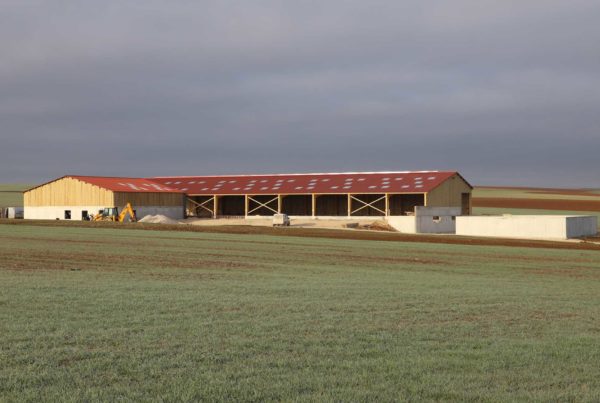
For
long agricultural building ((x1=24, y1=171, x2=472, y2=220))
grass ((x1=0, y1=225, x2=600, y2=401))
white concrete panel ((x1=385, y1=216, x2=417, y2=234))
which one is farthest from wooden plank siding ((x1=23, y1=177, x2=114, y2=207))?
grass ((x1=0, y1=225, x2=600, y2=401))

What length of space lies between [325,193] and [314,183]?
402 cm

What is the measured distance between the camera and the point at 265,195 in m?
75.9

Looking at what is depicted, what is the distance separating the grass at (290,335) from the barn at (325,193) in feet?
148

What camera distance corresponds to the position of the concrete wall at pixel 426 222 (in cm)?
6412

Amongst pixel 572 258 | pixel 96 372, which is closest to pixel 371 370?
pixel 96 372

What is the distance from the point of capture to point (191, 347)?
10.4m

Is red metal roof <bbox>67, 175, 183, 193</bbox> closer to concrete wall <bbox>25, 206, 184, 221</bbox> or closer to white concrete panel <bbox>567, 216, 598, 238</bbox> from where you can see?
concrete wall <bbox>25, 206, 184, 221</bbox>

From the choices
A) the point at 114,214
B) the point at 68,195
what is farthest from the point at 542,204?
the point at 68,195

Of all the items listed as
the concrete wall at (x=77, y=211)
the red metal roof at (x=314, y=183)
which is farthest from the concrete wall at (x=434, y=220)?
the concrete wall at (x=77, y=211)

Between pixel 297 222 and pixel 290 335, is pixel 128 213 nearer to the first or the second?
pixel 297 222

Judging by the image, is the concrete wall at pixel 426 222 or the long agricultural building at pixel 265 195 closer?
the concrete wall at pixel 426 222

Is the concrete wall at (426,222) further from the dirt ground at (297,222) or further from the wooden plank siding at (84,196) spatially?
the wooden plank siding at (84,196)

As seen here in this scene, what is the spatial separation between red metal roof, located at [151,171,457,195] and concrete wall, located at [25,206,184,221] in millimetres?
3347

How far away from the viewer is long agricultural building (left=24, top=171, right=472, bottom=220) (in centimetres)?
7044
